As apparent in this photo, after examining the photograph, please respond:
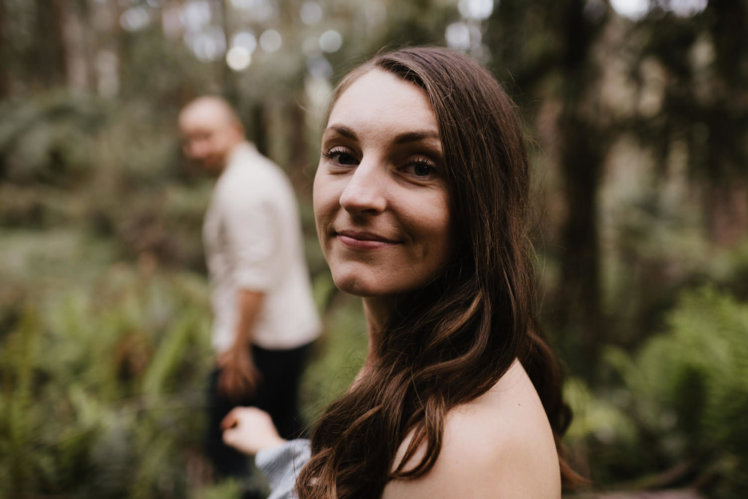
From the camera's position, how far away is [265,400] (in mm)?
2973

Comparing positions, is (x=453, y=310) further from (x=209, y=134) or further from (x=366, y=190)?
(x=209, y=134)

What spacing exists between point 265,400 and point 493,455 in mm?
2372

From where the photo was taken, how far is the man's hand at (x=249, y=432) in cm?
131

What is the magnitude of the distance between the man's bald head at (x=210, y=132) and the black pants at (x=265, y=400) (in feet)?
3.72

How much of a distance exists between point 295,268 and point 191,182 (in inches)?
316

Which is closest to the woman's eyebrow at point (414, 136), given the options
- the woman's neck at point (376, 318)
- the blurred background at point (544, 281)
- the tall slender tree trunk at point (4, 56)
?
the woman's neck at point (376, 318)

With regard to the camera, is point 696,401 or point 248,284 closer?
point 248,284

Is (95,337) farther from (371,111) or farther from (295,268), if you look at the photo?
(371,111)

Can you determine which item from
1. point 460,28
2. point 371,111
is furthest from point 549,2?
point 371,111

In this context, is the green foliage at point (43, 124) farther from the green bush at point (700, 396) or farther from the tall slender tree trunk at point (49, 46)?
the green bush at point (700, 396)

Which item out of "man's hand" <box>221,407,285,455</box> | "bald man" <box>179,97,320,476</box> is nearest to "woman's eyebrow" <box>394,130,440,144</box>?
"man's hand" <box>221,407,285,455</box>

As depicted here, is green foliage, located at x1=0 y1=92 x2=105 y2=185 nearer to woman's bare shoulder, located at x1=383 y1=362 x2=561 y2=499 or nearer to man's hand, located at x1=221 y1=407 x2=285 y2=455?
man's hand, located at x1=221 y1=407 x2=285 y2=455

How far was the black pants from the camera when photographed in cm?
283

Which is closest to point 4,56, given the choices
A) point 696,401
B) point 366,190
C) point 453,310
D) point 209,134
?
Answer: point 209,134
